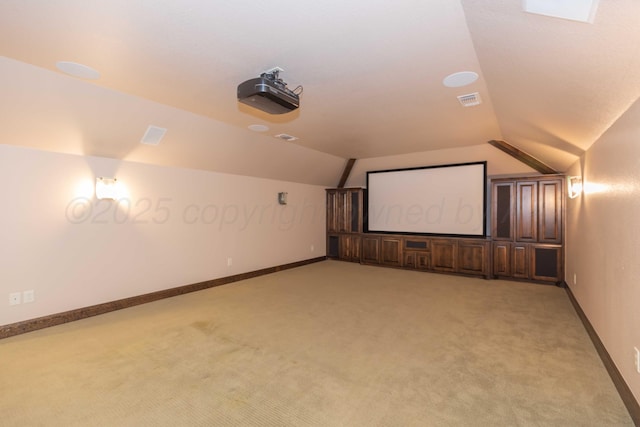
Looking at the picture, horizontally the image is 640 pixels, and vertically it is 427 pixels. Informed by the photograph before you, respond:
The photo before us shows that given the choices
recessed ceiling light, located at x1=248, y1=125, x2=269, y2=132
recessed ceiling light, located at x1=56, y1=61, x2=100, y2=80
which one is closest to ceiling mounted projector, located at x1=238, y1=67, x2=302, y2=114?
recessed ceiling light, located at x1=56, y1=61, x2=100, y2=80

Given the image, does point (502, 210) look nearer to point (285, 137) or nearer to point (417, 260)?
point (417, 260)

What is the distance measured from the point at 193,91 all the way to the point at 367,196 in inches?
215

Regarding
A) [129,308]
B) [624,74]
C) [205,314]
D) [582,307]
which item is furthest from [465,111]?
[129,308]

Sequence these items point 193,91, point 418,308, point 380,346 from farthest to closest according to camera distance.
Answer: point 418,308 < point 193,91 < point 380,346

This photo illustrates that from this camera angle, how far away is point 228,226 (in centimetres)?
598

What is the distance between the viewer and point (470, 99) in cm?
365

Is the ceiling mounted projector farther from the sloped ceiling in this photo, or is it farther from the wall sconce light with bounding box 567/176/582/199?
the wall sconce light with bounding box 567/176/582/199

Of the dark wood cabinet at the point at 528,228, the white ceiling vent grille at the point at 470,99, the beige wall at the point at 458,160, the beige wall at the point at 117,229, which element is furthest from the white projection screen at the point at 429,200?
the white ceiling vent grille at the point at 470,99

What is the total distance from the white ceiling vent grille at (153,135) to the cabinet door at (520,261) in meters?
6.51

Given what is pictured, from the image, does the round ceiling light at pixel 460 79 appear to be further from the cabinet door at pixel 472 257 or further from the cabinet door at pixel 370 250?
the cabinet door at pixel 370 250

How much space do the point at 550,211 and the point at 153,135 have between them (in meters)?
6.84

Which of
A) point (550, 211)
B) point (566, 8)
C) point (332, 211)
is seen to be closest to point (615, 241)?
point (566, 8)

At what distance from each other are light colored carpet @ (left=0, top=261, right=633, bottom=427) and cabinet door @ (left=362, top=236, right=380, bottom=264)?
307cm

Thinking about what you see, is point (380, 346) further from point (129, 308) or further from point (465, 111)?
point (129, 308)
